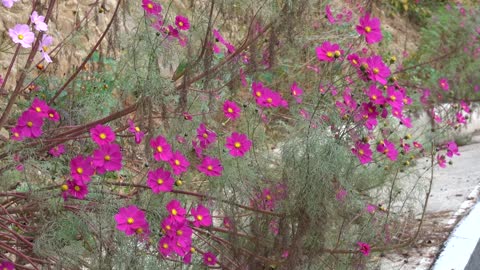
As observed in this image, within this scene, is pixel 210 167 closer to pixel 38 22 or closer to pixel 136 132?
pixel 136 132

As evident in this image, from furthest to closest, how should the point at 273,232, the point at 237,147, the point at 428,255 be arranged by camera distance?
1. the point at 428,255
2. the point at 273,232
3. the point at 237,147

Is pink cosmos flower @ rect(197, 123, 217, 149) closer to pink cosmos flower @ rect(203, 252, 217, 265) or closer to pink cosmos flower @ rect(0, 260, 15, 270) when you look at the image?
pink cosmos flower @ rect(203, 252, 217, 265)

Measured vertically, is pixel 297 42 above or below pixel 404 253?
above

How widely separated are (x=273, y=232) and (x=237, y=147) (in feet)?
1.46

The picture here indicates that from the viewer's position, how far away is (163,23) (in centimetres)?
318

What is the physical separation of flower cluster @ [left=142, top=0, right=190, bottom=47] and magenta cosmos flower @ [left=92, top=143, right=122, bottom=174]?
1.84 ft

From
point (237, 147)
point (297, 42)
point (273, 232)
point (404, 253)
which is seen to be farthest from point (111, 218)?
point (404, 253)

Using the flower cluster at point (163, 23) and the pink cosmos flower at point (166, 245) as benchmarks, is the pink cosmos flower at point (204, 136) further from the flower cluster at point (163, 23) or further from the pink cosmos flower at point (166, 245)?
the pink cosmos flower at point (166, 245)

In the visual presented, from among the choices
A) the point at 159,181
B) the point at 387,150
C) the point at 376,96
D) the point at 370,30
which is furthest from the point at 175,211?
the point at 387,150

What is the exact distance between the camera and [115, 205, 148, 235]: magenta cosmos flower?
269 cm

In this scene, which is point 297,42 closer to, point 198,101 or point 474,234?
point 198,101

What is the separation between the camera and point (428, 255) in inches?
181

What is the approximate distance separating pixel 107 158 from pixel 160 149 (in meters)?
0.18

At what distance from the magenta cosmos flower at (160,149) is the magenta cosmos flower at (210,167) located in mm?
228
